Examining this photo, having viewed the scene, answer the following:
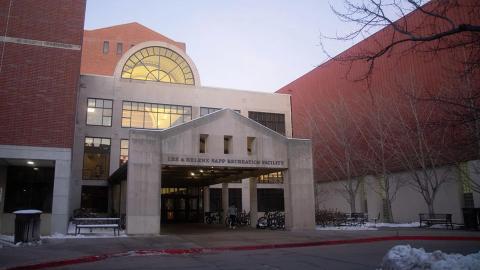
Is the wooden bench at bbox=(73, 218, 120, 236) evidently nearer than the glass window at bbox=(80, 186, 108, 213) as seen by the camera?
Yes

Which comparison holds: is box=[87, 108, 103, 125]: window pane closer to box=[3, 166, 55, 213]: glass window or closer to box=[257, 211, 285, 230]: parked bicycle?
box=[3, 166, 55, 213]: glass window

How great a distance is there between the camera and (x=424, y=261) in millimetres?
9008

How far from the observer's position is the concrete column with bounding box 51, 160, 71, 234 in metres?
23.1

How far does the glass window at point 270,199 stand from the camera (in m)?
48.6

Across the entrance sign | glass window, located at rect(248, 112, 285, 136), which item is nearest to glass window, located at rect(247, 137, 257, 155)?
the entrance sign

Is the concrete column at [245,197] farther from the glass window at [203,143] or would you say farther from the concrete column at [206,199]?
the glass window at [203,143]

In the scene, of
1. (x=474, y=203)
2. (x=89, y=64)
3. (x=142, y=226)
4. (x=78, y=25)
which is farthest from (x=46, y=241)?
(x=89, y=64)

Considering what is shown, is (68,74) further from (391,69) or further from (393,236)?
(391,69)

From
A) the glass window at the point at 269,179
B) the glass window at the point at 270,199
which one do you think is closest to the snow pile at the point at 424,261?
the glass window at the point at 270,199

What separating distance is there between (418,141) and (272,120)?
18.7m

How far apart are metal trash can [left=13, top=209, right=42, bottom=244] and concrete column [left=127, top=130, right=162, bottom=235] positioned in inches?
193

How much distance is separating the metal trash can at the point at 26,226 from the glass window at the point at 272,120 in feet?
109

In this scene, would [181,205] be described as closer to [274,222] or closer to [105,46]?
[274,222]

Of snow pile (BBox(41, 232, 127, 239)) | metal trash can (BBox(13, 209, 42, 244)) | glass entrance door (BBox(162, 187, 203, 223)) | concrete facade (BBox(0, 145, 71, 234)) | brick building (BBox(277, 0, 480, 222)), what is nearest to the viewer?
metal trash can (BBox(13, 209, 42, 244))
